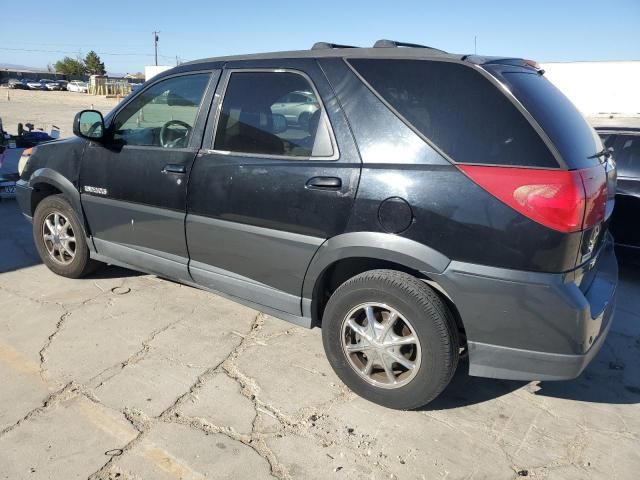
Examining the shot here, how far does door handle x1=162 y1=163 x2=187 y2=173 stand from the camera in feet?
11.5

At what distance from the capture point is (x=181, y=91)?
12.2 ft

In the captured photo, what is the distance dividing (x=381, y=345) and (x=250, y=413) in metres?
0.81

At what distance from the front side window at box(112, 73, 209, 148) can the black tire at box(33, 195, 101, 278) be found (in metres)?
0.87

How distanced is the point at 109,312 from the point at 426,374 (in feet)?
8.47

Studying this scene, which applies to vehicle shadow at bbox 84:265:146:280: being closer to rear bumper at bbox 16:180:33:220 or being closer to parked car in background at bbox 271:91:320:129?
rear bumper at bbox 16:180:33:220

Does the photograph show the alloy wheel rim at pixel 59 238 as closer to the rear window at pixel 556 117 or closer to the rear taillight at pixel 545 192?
the rear taillight at pixel 545 192

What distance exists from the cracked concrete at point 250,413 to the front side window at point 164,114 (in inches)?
53.1

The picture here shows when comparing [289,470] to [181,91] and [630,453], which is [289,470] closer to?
[630,453]

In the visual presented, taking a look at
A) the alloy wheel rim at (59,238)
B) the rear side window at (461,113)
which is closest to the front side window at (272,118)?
the rear side window at (461,113)

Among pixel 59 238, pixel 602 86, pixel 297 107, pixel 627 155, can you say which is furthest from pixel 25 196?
pixel 602 86

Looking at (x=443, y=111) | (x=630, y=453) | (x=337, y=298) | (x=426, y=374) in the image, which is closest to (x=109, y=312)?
(x=337, y=298)

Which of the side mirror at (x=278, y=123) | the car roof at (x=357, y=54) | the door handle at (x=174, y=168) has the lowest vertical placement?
the door handle at (x=174, y=168)

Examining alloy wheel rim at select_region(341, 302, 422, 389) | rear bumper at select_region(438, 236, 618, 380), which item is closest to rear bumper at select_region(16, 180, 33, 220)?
alloy wheel rim at select_region(341, 302, 422, 389)

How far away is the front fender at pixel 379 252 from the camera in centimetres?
256
